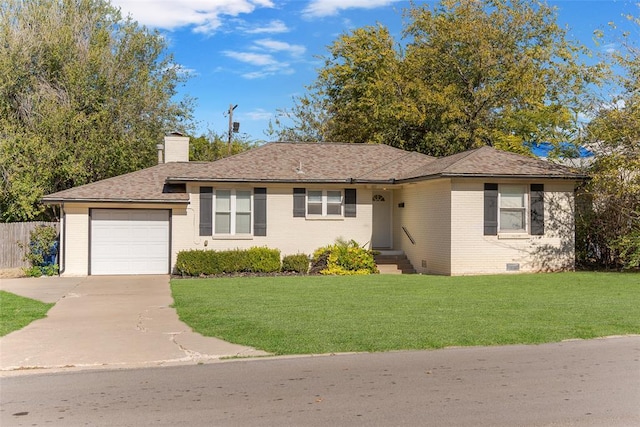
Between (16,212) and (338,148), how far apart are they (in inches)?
528

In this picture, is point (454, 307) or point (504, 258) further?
point (504, 258)

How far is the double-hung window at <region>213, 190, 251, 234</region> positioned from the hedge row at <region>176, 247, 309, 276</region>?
0.97 metres

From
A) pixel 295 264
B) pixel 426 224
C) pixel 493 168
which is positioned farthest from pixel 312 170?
pixel 493 168

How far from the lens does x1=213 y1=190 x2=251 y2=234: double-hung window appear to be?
70.5ft

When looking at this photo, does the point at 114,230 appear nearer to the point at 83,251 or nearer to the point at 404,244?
the point at 83,251

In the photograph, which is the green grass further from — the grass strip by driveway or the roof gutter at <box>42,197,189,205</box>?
the roof gutter at <box>42,197,189,205</box>

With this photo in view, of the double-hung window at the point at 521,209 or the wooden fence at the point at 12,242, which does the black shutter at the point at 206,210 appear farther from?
the double-hung window at the point at 521,209

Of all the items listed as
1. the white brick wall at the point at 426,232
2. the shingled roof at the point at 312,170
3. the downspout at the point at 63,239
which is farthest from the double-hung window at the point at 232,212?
the downspout at the point at 63,239

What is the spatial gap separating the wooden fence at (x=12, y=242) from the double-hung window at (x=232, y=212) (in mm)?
6130

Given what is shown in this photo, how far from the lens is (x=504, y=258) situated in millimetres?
20172

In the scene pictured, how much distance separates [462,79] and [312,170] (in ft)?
42.9

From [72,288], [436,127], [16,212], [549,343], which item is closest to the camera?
[549,343]

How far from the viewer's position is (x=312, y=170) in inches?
893

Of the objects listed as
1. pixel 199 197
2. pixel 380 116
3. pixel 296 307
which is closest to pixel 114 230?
pixel 199 197
